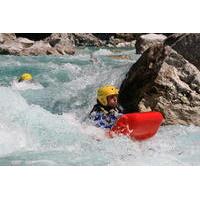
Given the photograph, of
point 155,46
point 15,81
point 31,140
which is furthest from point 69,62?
point 31,140

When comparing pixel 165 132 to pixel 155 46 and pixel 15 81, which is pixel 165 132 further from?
pixel 15 81

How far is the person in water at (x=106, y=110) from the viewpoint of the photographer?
610 cm

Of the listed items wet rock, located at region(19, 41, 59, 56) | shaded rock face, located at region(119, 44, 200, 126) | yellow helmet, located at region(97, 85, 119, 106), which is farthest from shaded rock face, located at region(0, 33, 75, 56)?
yellow helmet, located at region(97, 85, 119, 106)

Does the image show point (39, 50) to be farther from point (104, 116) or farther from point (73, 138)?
point (73, 138)

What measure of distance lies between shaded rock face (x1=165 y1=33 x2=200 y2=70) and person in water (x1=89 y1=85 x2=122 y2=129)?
2.05 meters

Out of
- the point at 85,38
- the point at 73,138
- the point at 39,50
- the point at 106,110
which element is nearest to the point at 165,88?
the point at 106,110

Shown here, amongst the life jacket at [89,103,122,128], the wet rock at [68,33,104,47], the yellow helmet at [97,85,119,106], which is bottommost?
the wet rock at [68,33,104,47]

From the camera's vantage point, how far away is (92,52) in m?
12.8

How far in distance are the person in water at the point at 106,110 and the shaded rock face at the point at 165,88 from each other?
66cm

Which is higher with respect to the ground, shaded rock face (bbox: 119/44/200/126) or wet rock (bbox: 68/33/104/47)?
shaded rock face (bbox: 119/44/200/126)

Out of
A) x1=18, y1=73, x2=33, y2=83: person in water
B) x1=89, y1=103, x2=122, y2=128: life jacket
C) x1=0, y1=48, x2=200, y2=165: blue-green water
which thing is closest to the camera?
x1=0, y1=48, x2=200, y2=165: blue-green water

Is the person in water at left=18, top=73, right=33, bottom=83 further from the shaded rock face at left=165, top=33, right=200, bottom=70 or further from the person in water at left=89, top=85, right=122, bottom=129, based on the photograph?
the person in water at left=89, top=85, right=122, bottom=129

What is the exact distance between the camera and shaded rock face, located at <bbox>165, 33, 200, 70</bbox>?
7834mm

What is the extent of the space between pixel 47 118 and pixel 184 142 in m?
1.58
